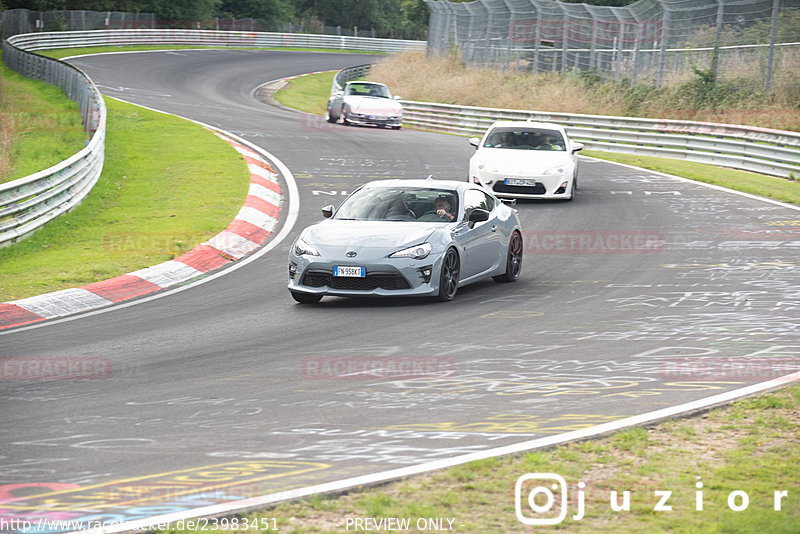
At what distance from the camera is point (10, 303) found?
12375 mm

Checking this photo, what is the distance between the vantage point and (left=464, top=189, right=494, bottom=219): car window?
13.4m

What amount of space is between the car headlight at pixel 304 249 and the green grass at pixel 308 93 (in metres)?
32.7

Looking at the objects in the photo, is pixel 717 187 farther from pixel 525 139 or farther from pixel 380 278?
pixel 380 278

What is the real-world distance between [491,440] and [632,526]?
1631 millimetres

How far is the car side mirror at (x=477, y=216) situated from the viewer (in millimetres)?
13133

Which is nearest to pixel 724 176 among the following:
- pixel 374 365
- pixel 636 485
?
pixel 374 365

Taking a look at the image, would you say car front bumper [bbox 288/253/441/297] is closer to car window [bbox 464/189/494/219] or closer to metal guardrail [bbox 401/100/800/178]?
car window [bbox 464/189/494/219]

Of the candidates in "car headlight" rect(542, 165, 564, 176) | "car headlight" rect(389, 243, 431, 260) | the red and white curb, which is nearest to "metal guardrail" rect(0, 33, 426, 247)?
the red and white curb

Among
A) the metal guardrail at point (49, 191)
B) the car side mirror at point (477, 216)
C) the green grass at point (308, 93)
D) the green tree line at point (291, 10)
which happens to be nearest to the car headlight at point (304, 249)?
the car side mirror at point (477, 216)

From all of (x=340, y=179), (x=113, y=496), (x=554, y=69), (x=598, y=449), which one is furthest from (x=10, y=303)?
(x=554, y=69)

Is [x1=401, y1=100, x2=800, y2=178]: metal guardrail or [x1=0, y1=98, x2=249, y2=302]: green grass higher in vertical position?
[x1=401, y1=100, x2=800, y2=178]: metal guardrail

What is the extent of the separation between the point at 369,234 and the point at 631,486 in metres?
6.96

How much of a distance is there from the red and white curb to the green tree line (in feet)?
159

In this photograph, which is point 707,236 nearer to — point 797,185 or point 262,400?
point 797,185
